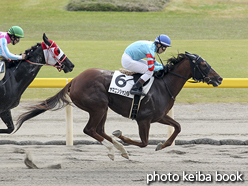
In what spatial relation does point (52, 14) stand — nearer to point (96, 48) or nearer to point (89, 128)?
point (96, 48)

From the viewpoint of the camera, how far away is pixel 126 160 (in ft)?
17.5

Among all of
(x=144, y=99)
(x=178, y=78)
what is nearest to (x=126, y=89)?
(x=144, y=99)

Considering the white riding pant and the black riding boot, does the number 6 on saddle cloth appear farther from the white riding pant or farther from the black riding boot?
the white riding pant

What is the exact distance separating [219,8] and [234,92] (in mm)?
22111

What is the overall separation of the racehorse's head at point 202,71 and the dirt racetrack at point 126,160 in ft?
3.60

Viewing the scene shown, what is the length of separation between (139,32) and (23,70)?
18.4 meters

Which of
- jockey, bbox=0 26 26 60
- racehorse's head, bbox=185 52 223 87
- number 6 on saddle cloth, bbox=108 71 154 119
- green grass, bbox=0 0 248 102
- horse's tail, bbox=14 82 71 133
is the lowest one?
green grass, bbox=0 0 248 102

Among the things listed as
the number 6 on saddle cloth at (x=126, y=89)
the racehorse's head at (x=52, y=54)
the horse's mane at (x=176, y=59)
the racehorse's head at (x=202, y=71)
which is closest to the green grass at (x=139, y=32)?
the horse's mane at (x=176, y=59)

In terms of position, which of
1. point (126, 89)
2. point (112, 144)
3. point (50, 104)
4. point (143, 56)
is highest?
point (143, 56)

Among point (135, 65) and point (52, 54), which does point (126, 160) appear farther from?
point (52, 54)

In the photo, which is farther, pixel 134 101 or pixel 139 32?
pixel 139 32

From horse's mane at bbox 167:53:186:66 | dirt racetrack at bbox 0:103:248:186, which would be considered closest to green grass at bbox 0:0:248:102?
dirt racetrack at bbox 0:103:248:186

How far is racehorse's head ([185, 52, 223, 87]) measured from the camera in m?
5.21

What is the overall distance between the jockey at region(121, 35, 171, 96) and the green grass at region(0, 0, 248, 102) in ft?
15.8
